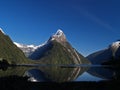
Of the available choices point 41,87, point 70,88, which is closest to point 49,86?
point 41,87

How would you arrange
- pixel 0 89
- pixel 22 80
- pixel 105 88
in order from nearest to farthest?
1. pixel 0 89
2. pixel 105 88
3. pixel 22 80

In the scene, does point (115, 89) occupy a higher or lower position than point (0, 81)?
lower

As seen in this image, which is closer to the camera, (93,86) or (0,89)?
(0,89)

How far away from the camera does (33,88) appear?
31703 millimetres

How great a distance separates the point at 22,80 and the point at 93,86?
787 cm

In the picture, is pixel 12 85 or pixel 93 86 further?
pixel 93 86

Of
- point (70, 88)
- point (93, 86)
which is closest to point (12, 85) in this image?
point (70, 88)

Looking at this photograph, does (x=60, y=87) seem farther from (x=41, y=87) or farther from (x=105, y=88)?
(x=105, y=88)

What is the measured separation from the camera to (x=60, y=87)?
3175cm

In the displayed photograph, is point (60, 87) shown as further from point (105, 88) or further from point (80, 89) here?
point (105, 88)

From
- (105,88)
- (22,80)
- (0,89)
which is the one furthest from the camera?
(22,80)

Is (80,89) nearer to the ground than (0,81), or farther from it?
nearer to the ground

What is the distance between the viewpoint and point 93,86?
105ft

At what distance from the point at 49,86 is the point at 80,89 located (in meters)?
4.87
